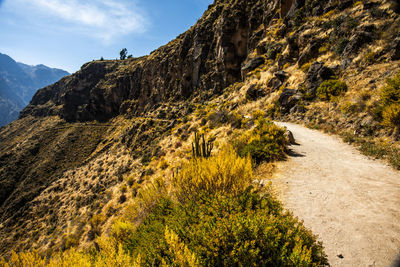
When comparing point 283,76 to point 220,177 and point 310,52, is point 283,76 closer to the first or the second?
point 310,52

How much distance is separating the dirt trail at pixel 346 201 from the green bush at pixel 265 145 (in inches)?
22.1

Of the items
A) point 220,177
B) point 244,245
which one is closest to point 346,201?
point 220,177

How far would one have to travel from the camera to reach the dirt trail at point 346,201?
2660 mm

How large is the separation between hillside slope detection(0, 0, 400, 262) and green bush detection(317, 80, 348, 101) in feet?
0.49

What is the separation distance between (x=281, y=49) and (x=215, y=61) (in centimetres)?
1684

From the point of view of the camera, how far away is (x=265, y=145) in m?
6.75

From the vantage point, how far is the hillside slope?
420 inches

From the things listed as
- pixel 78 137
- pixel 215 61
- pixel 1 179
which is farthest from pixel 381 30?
pixel 1 179

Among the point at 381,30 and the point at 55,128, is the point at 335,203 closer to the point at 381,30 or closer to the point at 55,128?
the point at 381,30

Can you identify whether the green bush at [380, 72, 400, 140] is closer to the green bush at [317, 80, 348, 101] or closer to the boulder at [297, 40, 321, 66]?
the green bush at [317, 80, 348, 101]

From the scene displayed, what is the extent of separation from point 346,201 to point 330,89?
32.8 ft

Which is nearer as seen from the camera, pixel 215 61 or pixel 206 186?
Result: pixel 206 186

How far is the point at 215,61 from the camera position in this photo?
117 feet

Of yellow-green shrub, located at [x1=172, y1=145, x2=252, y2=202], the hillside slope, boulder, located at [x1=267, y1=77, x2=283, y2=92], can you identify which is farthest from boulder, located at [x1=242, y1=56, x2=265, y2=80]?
yellow-green shrub, located at [x1=172, y1=145, x2=252, y2=202]
